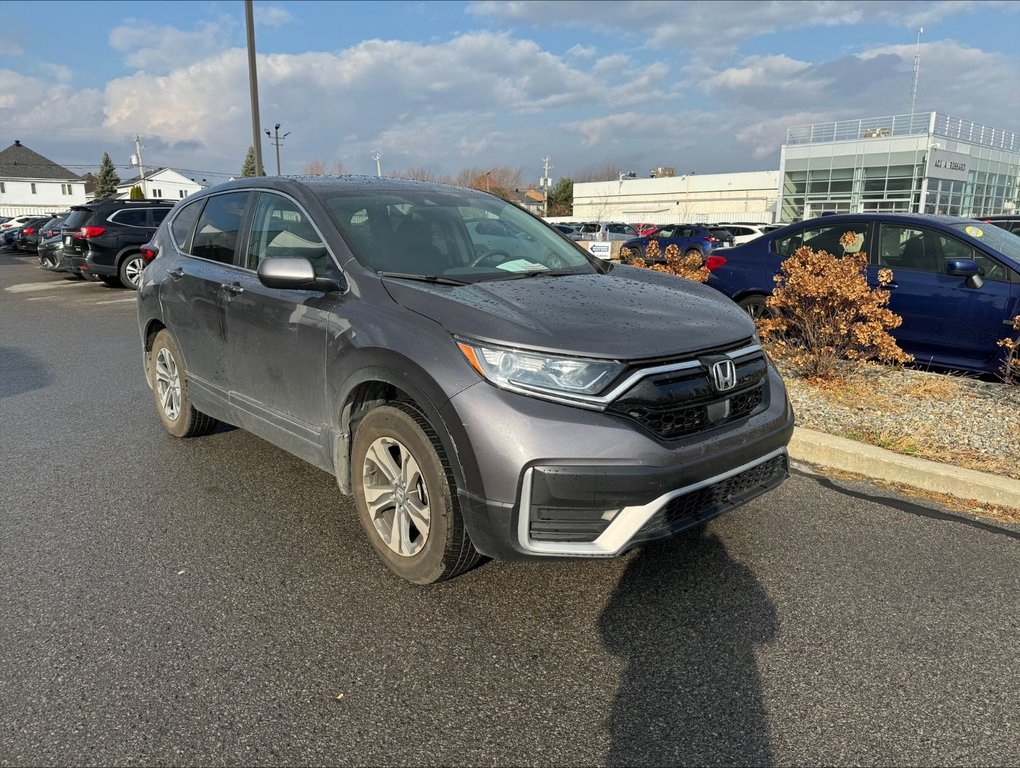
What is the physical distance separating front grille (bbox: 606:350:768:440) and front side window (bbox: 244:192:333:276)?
1.67 metres

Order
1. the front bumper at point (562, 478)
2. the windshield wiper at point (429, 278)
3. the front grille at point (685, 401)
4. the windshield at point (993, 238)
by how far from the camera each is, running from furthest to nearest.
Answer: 1. the windshield at point (993, 238)
2. the windshield wiper at point (429, 278)
3. the front grille at point (685, 401)
4. the front bumper at point (562, 478)

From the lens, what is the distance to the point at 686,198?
7281 cm

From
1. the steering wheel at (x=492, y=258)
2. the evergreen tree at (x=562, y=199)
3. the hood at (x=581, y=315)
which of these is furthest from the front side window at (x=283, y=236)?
the evergreen tree at (x=562, y=199)

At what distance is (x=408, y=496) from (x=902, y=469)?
3169mm

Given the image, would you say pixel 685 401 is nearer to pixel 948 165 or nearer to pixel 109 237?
pixel 109 237

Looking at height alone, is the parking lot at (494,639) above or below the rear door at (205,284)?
below

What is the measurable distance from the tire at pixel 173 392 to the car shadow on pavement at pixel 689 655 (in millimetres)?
3306

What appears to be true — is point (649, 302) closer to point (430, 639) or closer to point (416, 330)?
point (416, 330)

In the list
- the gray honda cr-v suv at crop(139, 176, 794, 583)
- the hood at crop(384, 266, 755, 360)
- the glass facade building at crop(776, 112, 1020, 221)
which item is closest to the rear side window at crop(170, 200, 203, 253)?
the gray honda cr-v suv at crop(139, 176, 794, 583)

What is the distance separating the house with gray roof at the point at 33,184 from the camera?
270ft

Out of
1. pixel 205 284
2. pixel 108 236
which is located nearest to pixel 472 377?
pixel 205 284

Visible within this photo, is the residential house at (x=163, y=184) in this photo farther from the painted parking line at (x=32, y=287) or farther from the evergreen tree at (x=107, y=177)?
the painted parking line at (x=32, y=287)

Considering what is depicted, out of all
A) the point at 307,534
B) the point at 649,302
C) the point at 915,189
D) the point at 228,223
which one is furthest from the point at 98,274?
the point at 915,189

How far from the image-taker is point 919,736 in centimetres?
233
